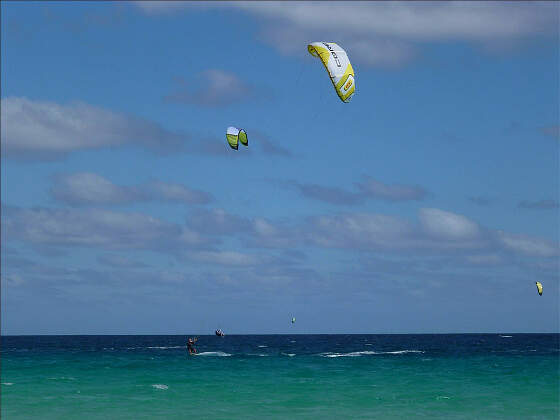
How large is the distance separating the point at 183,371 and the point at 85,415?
21.9m

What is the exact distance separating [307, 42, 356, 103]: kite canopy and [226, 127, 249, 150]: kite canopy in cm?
1286

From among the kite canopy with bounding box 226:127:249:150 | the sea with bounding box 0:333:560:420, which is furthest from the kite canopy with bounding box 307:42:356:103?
the sea with bounding box 0:333:560:420

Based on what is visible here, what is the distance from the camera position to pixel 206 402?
123ft

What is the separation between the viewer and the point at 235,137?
45.0 meters

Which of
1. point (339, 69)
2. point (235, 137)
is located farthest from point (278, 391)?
point (339, 69)

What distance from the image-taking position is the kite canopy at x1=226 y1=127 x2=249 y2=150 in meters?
43.5

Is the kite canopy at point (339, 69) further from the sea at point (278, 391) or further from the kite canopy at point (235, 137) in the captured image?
the sea at point (278, 391)

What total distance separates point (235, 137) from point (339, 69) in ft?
51.8

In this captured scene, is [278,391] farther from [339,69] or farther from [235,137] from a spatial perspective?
[339,69]

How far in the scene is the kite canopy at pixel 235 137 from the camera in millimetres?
43531

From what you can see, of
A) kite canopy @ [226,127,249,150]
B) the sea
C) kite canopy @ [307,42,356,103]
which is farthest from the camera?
kite canopy @ [226,127,249,150]

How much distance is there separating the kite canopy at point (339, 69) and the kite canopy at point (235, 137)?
1286cm

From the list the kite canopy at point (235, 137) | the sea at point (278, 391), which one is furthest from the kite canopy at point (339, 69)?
the sea at point (278, 391)

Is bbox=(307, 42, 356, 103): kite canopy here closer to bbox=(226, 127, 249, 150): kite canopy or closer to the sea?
bbox=(226, 127, 249, 150): kite canopy
